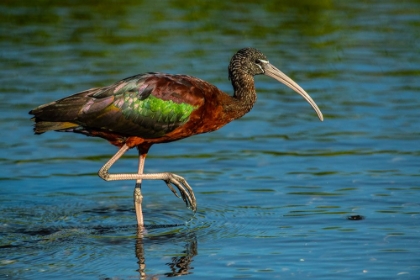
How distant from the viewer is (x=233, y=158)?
44.1ft

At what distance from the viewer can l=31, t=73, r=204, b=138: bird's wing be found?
34.9ft

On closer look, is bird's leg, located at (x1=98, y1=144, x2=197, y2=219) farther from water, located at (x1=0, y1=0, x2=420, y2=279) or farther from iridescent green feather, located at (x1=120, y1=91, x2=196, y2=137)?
iridescent green feather, located at (x1=120, y1=91, x2=196, y2=137)

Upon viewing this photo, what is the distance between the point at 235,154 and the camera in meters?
13.6

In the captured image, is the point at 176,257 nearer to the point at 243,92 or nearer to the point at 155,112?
the point at 155,112

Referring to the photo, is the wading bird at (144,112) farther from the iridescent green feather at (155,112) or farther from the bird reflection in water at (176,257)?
the bird reflection in water at (176,257)

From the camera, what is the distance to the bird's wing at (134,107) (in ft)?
34.9

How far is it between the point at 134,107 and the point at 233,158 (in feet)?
9.68

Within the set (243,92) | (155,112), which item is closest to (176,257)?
(155,112)

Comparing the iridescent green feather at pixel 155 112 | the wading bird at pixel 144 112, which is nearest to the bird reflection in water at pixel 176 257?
the wading bird at pixel 144 112

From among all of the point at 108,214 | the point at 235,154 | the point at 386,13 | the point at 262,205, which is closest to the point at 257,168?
the point at 235,154

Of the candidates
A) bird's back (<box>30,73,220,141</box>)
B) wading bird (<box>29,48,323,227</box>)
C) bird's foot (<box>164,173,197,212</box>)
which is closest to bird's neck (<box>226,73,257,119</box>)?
wading bird (<box>29,48,323,227</box>)

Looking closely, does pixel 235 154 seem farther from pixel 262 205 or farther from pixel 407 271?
pixel 407 271

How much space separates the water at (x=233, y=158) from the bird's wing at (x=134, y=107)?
1.06 metres

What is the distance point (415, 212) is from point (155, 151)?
15.2 ft
